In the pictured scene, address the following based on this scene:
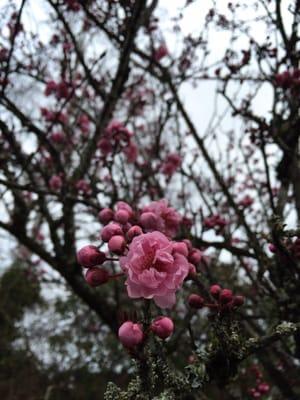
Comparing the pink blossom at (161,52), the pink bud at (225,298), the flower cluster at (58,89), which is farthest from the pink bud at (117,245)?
the pink blossom at (161,52)

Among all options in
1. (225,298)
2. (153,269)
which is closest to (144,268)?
(153,269)

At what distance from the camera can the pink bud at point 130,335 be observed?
3.21 feet

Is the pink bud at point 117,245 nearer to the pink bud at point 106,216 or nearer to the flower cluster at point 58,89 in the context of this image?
the pink bud at point 106,216

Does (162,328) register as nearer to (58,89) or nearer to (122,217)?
(122,217)

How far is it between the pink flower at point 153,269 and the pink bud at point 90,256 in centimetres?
14

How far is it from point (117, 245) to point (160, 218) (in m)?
0.44

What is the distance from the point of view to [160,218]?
63.1 inches

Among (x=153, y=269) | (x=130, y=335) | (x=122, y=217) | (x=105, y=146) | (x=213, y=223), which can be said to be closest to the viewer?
(x=130, y=335)

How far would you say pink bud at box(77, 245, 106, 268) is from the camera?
1230mm

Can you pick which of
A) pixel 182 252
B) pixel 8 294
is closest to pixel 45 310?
pixel 8 294

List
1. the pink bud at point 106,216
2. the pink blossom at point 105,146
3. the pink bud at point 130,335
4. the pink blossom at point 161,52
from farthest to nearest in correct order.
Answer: the pink blossom at point 161,52 → the pink blossom at point 105,146 → the pink bud at point 106,216 → the pink bud at point 130,335

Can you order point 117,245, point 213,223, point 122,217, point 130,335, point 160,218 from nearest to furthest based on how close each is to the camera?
1. point 130,335
2. point 117,245
3. point 122,217
4. point 160,218
5. point 213,223

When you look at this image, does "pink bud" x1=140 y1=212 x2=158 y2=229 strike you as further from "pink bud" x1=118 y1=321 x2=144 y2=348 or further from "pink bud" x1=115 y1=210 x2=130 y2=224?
"pink bud" x1=118 y1=321 x2=144 y2=348

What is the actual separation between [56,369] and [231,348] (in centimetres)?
858
